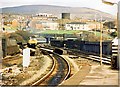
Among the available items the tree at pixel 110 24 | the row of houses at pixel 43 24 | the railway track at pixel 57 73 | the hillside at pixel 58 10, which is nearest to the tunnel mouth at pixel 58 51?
the railway track at pixel 57 73

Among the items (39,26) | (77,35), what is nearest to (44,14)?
Result: (39,26)

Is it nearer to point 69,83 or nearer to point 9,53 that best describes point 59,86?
point 69,83

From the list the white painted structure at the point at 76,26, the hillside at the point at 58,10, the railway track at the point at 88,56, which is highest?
the hillside at the point at 58,10

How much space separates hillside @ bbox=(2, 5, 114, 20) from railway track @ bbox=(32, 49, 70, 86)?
1.61ft

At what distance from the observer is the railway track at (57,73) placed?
5062 millimetres

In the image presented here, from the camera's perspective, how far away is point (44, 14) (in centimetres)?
511

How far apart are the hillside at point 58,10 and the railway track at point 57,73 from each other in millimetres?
492

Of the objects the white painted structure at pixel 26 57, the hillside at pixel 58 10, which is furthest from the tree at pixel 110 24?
the white painted structure at pixel 26 57

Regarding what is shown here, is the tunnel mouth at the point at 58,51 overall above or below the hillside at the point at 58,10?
below

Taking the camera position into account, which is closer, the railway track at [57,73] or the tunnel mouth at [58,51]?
the railway track at [57,73]

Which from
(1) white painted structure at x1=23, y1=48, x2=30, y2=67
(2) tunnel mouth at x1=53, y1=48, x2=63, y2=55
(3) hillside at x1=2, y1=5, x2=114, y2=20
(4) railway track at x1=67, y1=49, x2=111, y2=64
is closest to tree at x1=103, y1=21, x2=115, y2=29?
(3) hillside at x1=2, y1=5, x2=114, y2=20

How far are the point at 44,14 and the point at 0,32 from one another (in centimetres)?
56

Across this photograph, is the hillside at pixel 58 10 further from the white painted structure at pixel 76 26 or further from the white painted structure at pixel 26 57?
the white painted structure at pixel 26 57

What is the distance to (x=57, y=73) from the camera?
16.8ft
